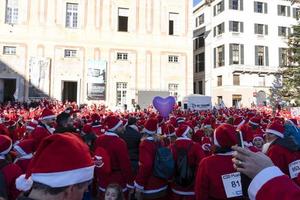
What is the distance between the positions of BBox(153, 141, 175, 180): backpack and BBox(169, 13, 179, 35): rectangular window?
34174 mm

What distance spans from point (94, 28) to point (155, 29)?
20.3 ft

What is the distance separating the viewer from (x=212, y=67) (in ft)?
193

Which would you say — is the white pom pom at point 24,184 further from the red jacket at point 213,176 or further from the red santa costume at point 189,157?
the red santa costume at point 189,157

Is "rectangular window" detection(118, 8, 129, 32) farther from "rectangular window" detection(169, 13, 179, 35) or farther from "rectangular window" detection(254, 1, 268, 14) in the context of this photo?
"rectangular window" detection(254, 1, 268, 14)

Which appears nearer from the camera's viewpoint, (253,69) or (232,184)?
(232,184)

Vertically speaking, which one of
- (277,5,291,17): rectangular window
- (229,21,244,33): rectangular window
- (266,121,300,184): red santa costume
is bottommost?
(266,121,300,184): red santa costume

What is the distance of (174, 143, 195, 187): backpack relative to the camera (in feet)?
18.5

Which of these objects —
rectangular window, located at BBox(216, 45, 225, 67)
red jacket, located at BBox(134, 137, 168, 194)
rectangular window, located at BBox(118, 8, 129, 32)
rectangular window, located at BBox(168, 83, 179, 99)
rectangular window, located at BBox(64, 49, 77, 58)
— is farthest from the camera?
rectangular window, located at BBox(216, 45, 225, 67)

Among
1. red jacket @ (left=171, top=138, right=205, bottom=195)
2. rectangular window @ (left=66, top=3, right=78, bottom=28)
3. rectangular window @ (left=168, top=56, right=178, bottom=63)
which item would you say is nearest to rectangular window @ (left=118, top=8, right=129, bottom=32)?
rectangular window @ (left=66, top=3, right=78, bottom=28)

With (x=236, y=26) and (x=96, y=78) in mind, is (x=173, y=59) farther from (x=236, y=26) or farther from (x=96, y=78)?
(x=236, y=26)

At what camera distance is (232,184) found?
4.27m

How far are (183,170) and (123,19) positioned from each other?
33919mm

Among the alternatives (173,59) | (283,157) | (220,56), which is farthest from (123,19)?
(283,157)

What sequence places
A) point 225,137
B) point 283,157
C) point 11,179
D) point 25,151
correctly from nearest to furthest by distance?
1. point 225,137
2. point 11,179
3. point 283,157
4. point 25,151
